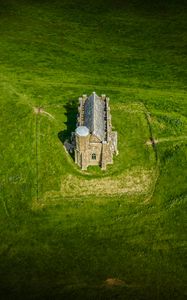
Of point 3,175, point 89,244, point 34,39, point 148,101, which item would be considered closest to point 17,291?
point 89,244

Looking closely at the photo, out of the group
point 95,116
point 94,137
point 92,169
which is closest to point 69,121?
point 95,116

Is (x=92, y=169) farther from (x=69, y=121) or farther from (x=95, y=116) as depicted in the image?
(x=69, y=121)

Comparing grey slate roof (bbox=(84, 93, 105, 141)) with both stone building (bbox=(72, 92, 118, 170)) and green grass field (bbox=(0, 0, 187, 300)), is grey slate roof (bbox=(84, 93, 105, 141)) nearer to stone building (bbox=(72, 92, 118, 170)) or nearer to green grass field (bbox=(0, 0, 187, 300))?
stone building (bbox=(72, 92, 118, 170))

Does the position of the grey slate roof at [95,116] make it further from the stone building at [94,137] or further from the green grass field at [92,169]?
the green grass field at [92,169]

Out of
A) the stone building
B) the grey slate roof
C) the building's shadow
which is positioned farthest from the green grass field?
the grey slate roof

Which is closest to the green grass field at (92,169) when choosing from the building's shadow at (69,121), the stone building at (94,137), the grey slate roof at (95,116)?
the building's shadow at (69,121)

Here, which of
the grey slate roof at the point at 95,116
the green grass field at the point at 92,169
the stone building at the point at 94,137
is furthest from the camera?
the grey slate roof at the point at 95,116
